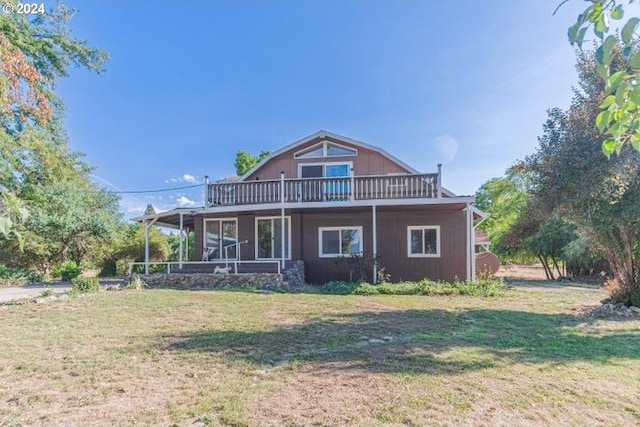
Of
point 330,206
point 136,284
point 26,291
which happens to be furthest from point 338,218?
point 26,291

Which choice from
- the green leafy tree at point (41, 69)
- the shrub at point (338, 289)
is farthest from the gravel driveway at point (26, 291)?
the shrub at point (338, 289)

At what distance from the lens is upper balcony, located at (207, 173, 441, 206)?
12500 mm

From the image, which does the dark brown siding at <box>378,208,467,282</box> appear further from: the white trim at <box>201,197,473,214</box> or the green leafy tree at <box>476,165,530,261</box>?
the green leafy tree at <box>476,165,530,261</box>

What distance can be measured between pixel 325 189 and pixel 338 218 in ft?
5.22

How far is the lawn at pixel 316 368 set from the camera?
305 centimetres

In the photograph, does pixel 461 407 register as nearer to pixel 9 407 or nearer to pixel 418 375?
pixel 418 375

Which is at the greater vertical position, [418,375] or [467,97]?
[467,97]

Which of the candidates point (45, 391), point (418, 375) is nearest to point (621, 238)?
point (418, 375)

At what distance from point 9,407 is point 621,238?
1127 cm

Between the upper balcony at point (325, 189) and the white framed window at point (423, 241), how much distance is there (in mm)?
1711

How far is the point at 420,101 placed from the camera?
53.3 feet

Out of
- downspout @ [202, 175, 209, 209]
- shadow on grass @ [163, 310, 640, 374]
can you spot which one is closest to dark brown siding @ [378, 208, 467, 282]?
shadow on grass @ [163, 310, 640, 374]

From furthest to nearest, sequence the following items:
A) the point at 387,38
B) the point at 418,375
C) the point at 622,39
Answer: the point at 387,38, the point at 418,375, the point at 622,39

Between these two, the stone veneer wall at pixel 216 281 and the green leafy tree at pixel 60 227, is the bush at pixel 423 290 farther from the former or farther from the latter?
the green leafy tree at pixel 60 227
